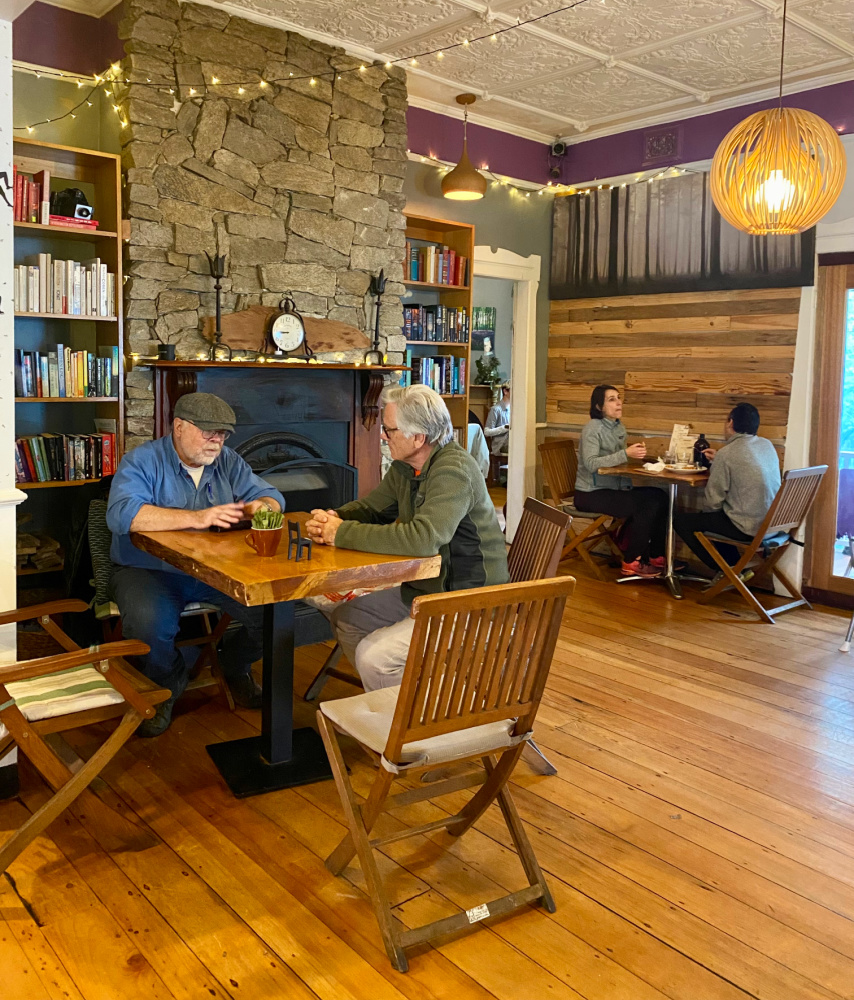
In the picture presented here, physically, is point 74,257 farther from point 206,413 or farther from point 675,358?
point 675,358

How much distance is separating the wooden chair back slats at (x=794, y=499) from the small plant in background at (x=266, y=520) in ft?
10.1

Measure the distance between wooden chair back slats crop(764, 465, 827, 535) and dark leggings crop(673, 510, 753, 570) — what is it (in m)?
0.24

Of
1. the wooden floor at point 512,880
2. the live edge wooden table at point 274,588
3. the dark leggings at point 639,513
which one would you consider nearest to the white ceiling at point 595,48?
the dark leggings at point 639,513

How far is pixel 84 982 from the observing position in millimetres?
1879

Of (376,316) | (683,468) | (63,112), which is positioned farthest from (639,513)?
(63,112)

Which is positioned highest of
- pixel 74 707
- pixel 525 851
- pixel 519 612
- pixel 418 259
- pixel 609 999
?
pixel 418 259

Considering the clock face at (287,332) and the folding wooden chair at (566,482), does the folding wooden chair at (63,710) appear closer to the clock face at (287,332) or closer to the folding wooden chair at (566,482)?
the clock face at (287,332)

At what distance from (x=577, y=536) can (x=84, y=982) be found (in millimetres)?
4616

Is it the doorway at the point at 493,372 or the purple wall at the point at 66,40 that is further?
the doorway at the point at 493,372

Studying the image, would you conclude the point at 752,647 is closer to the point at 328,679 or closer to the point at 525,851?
the point at 328,679

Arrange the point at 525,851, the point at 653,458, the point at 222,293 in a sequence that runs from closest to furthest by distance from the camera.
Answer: the point at 525,851 < the point at 222,293 < the point at 653,458

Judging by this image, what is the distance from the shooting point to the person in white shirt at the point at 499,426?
10078 mm

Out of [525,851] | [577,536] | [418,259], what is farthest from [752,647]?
[418,259]

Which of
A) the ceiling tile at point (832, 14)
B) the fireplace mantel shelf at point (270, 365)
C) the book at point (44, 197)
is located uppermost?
the ceiling tile at point (832, 14)
